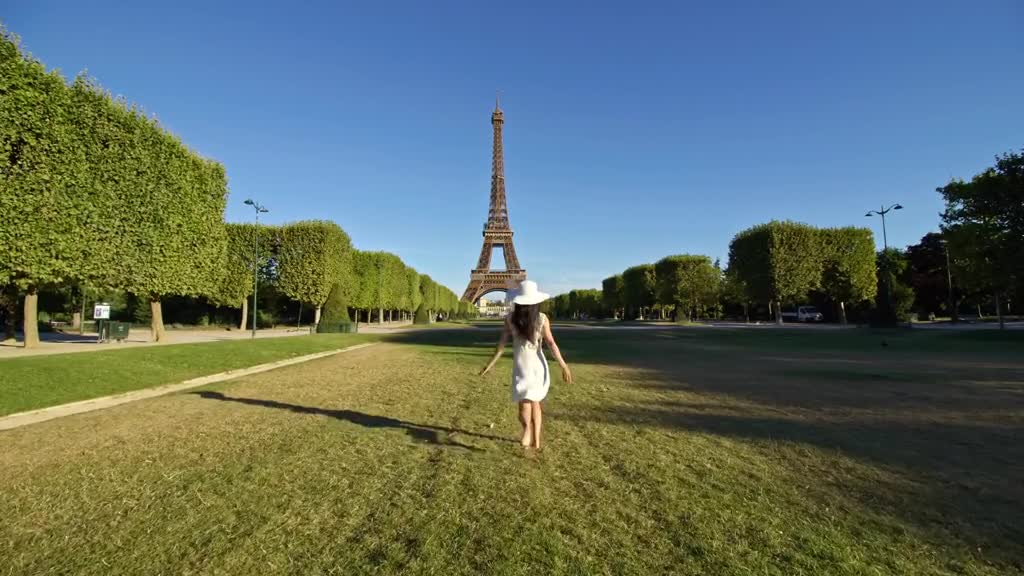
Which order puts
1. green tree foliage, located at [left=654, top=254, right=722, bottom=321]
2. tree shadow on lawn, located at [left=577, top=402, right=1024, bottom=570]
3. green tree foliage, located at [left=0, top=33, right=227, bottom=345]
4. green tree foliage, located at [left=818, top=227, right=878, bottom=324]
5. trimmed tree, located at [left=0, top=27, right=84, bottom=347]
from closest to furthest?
1. tree shadow on lawn, located at [left=577, top=402, right=1024, bottom=570]
2. trimmed tree, located at [left=0, top=27, right=84, bottom=347]
3. green tree foliage, located at [left=0, top=33, right=227, bottom=345]
4. green tree foliage, located at [left=818, top=227, right=878, bottom=324]
5. green tree foliage, located at [left=654, top=254, right=722, bottom=321]

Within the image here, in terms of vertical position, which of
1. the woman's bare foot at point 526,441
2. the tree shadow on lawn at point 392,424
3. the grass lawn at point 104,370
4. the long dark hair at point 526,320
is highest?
the long dark hair at point 526,320

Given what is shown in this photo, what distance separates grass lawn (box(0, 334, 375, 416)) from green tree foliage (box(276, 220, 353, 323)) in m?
20.6

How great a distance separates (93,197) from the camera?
1605 centimetres

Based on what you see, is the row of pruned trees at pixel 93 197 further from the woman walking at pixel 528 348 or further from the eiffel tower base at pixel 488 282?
the eiffel tower base at pixel 488 282

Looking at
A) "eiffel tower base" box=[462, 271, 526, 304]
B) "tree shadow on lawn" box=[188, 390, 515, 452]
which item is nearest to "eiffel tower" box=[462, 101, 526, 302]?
"eiffel tower base" box=[462, 271, 526, 304]

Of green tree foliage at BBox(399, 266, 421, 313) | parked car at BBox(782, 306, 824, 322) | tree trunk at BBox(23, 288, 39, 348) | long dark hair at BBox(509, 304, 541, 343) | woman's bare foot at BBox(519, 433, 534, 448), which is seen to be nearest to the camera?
long dark hair at BBox(509, 304, 541, 343)

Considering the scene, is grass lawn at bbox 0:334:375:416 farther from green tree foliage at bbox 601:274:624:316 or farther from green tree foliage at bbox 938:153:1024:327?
green tree foliage at bbox 601:274:624:316

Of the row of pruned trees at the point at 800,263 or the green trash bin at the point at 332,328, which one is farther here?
the row of pruned trees at the point at 800,263

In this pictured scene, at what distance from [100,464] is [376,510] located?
358 cm

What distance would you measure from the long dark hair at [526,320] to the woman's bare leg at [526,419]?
0.77m

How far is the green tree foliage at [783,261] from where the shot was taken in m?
39.9

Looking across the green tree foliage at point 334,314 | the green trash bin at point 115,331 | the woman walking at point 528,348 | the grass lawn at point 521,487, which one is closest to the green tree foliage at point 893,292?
the grass lawn at point 521,487

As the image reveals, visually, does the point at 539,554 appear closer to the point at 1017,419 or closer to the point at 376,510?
the point at 376,510

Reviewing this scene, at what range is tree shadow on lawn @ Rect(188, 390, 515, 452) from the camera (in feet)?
19.3
